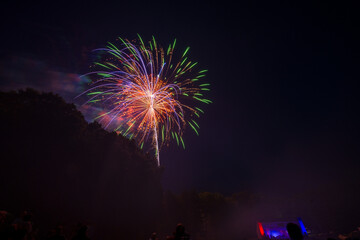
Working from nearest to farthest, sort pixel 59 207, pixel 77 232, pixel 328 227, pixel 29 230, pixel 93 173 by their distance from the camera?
pixel 77 232 → pixel 29 230 → pixel 59 207 → pixel 93 173 → pixel 328 227

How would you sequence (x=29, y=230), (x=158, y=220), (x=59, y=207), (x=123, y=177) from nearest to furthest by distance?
(x=29, y=230)
(x=59, y=207)
(x=123, y=177)
(x=158, y=220)

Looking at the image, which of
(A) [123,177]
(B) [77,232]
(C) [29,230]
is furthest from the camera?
(A) [123,177]

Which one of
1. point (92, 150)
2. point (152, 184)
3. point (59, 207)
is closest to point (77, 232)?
point (59, 207)

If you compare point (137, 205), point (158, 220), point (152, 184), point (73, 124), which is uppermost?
point (73, 124)

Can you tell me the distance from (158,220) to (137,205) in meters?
5.81

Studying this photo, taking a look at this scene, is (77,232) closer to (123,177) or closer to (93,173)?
(93,173)

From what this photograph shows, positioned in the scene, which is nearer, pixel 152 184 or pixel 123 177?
pixel 123 177

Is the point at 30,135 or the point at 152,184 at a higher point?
the point at 30,135

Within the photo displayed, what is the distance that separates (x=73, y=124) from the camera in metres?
24.4

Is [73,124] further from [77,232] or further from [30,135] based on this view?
[77,232]

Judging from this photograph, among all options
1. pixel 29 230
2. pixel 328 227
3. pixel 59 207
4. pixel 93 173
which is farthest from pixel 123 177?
pixel 328 227

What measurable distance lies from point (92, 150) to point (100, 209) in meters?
7.04

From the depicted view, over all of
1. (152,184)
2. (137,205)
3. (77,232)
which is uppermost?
(152,184)

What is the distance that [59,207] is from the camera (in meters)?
20.0
